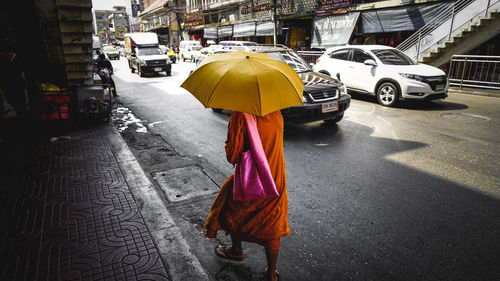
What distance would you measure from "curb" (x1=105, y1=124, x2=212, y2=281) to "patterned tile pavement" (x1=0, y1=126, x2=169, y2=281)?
0.08 m

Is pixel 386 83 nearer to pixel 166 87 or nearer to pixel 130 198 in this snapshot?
pixel 130 198

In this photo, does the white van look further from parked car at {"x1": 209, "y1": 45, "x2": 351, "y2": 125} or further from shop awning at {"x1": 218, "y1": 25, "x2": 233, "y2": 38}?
parked car at {"x1": 209, "y1": 45, "x2": 351, "y2": 125}

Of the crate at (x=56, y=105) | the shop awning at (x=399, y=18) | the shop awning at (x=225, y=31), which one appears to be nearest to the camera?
the crate at (x=56, y=105)

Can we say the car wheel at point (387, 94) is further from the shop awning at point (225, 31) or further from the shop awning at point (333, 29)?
the shop awning at point (225, 31)

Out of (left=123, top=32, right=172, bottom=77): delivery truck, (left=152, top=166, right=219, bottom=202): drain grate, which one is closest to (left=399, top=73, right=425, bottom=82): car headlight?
(left=152, top=166, right=219, bottom=202): drain grate

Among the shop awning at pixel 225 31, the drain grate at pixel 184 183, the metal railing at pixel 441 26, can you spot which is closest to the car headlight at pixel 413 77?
the metal railing at pixel 441 26

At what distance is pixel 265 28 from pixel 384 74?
1801 cm

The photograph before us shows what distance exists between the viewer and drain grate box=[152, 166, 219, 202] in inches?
159

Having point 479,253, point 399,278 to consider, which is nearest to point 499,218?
point 479,253

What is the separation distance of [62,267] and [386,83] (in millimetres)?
9386

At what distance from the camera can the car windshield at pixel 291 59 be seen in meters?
7.62

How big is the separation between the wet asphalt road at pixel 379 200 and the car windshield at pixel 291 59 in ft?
5.07

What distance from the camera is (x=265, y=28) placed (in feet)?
83.9

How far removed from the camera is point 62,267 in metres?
2.65
